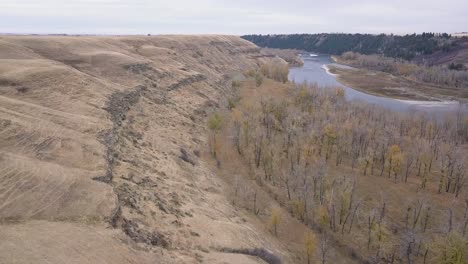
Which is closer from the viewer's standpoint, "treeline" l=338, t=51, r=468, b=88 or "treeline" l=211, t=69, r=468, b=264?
"treeline" l=211, t=69, r=468, b=264

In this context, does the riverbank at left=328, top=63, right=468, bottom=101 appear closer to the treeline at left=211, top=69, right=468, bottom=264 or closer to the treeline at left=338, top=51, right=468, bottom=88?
the treeline at left=338, top=51, right=468, bottom=88

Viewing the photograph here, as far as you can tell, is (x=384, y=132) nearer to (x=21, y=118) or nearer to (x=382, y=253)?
(x=382, y=253)

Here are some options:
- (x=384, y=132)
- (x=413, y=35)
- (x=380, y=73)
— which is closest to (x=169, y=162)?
(x=384, y=132)

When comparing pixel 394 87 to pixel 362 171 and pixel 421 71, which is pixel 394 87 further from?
pixel 362 171

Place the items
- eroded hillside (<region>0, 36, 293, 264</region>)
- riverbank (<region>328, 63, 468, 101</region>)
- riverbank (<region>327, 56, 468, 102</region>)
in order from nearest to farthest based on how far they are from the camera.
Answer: eroded hillside (<region>0, 36, 293, 264</region>)
riverbank (<region>327, 56, 468, 102</region>)
riverbank (<region>328, 63, 468, 101</region>)

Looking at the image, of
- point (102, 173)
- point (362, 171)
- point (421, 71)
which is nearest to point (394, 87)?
point (421, 71)

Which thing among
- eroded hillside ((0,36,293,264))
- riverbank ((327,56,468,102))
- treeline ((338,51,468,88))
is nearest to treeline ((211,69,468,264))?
eroded hillside ((0,36,293,264))

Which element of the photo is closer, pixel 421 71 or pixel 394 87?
pixel 394 87
